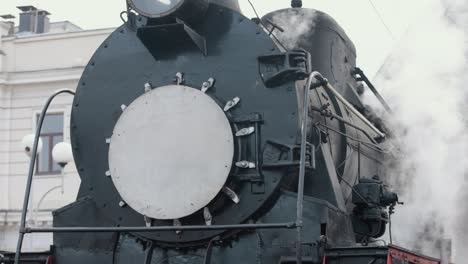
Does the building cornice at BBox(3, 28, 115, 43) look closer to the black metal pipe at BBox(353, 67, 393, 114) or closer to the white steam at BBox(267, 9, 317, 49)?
the black metal pipe at BBox(353, 67, 393, 114)

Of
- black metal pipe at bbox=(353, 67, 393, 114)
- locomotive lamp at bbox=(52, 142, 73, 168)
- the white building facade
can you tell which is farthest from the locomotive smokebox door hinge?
the white building facade

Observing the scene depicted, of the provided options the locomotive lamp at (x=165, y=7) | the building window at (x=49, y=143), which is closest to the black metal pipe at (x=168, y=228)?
the locomotive lamp at (x=165, y=7)

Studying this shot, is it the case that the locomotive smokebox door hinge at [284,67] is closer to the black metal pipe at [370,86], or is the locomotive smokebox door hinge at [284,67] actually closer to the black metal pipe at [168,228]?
the black metal pipe at [168,228]

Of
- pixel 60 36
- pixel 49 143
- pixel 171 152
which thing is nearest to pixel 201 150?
pixel 171 152

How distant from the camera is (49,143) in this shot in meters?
20.6

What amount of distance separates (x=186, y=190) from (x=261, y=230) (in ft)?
1.56

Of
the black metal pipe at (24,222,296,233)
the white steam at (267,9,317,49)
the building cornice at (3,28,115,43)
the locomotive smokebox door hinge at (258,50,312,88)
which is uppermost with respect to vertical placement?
the building cornice at (3,28,115,43)

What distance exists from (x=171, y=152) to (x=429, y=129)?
8.64 ft

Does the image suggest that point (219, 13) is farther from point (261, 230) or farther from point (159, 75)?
point (261, 230)

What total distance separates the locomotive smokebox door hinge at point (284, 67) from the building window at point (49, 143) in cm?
1606

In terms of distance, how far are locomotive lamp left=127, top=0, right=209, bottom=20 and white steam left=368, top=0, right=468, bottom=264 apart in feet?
8.05

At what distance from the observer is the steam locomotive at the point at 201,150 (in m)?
4.79

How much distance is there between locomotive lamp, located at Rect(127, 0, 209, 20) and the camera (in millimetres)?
4969

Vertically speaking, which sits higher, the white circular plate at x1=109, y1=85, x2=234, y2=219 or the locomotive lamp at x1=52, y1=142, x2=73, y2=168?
the locomotive lamp at x1=52, y1=142, x2=73, y2=168
